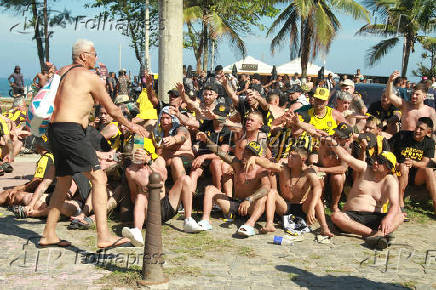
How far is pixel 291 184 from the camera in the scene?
21.5 ft

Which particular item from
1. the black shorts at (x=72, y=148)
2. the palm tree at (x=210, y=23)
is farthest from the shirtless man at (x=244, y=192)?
the palm tree at (x=210, y=23)

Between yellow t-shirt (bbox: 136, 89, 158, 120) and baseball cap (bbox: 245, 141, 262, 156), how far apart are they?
190cm

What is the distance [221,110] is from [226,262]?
10.5ft

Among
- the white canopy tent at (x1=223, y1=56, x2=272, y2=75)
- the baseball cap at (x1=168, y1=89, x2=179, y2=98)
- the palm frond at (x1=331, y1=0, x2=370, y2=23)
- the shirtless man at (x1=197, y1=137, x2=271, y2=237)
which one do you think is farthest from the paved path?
the white canopy tent at (x1=223, y1=56, x2=272, y2=75)

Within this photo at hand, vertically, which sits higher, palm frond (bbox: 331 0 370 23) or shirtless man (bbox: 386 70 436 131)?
palm frond (bbox: 331 0 370 23)

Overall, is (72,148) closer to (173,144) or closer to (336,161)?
(173,144)

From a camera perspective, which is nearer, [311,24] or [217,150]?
[217,150]

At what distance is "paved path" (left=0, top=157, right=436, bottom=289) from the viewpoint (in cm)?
438

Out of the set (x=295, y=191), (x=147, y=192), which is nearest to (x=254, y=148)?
(x=295, y=191)

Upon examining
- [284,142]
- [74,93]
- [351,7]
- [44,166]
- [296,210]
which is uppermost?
[351,7]

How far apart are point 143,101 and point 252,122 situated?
2499 mm

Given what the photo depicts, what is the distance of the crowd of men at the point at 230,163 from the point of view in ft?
16.2

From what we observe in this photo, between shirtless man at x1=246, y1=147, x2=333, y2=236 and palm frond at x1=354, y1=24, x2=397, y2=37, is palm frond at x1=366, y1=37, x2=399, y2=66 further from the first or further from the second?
shirtless man at x1=246, y1=147, x2=333, y2=236

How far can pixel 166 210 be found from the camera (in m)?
6.20
